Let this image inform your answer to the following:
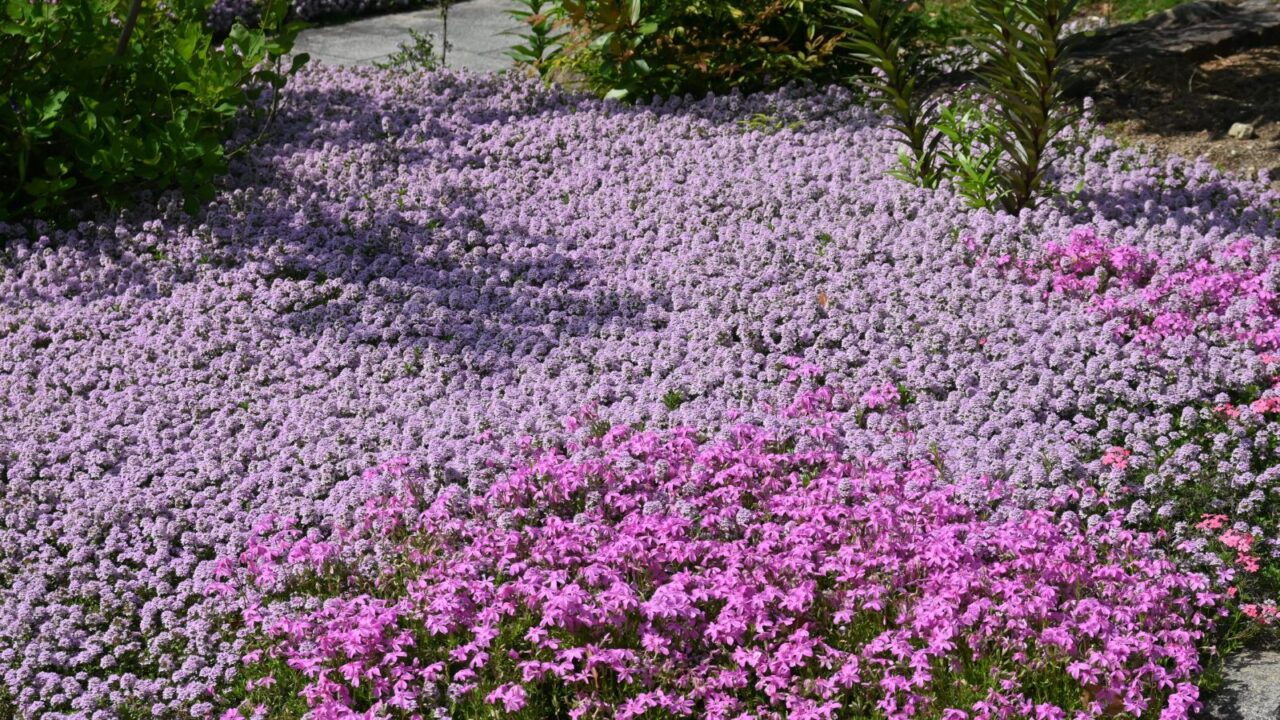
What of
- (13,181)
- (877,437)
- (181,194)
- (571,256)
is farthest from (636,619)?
(13,181)

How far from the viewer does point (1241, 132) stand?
26.6 ft

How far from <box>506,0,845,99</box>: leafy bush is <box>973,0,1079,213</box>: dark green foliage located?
1988mm

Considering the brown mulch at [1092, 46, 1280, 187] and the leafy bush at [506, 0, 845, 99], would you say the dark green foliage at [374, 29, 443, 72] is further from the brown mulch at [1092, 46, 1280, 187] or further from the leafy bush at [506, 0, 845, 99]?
the brown mulch at [1092, 46, 1280, 187]

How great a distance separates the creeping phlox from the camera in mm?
4031

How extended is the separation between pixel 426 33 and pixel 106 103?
4389 mm

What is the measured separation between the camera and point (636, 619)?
14.2ft

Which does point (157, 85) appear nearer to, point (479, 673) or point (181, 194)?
point (181, 194)

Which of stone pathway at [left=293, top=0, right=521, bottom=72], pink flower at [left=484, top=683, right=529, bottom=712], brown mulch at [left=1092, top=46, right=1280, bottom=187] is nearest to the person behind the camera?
pink flower at [left=484, top=683, right=529, bottom=712]

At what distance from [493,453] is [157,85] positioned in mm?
3978

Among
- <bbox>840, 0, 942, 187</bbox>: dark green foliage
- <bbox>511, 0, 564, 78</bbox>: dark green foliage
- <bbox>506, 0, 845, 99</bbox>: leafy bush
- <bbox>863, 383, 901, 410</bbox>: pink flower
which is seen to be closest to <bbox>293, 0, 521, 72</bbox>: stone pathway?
<bbox>511, 0, 564, 78</bbox>: dark green foliage

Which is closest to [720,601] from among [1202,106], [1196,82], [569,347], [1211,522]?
[1211,522]

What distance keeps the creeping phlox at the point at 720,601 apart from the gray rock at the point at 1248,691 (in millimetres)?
119

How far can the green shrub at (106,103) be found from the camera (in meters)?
7.23

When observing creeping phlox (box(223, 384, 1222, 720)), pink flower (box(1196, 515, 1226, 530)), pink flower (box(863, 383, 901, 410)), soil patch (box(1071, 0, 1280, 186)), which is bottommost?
creeping phlox (box(223, 384, 1222, 720))
